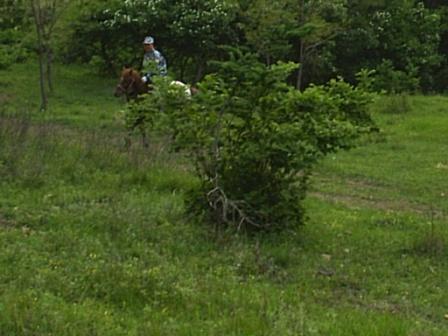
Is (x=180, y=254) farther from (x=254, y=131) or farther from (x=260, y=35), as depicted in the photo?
(x=260, y=35)

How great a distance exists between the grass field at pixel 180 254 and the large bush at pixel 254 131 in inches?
14.2

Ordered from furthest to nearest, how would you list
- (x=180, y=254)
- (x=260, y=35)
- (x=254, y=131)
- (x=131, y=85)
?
(x=260, y=35), (x=131, y=85), (x=254, y=131), (x=180, y=254)

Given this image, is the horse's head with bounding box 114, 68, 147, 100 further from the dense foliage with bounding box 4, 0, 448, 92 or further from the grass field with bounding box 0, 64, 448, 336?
the dense foliage with bounding box 4, 0, 448, 92

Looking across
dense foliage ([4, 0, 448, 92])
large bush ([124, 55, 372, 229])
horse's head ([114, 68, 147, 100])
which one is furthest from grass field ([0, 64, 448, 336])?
dense foliage ([4, 0, 448, 92])

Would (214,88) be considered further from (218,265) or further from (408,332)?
(408,332)

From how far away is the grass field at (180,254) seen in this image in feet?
20.4

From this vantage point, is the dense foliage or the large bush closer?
the large bush

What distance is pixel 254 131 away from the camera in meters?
9.59

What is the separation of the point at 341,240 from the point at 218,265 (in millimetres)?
2118

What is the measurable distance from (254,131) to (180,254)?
1920mm

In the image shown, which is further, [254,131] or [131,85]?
[131,85]

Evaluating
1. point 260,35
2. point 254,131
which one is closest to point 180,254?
point 254,131

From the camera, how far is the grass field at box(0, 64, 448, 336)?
245 inches

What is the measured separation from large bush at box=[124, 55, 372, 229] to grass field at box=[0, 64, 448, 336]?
1.18 ft
